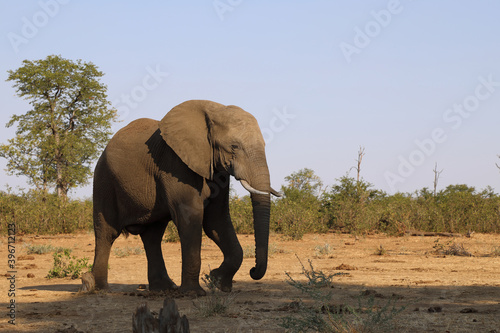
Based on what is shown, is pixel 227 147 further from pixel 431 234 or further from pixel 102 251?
pixel 431 234

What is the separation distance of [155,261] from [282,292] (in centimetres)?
205

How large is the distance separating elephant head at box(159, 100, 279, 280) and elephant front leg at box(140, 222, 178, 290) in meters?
1.63

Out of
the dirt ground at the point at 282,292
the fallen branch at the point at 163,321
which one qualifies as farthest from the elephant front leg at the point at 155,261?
the fallen branch at the point at 163,321

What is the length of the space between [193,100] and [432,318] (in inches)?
183

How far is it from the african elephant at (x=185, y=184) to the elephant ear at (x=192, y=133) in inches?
0.5

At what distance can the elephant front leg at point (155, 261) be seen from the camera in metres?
8.84

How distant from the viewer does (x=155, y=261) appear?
8891mm

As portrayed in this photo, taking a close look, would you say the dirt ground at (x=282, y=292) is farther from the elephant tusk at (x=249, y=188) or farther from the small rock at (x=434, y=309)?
the elephant tusk at (x=249, y=188)

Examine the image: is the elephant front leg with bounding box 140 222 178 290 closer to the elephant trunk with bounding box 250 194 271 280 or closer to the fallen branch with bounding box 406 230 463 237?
the elephant trunk with bounding box 250 194 271 280

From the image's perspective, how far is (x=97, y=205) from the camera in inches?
354

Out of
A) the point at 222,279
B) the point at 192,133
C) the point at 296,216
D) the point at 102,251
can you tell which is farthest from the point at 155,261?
the point at 296,216

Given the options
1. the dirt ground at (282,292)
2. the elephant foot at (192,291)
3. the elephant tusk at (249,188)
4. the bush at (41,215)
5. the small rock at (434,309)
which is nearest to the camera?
the dirt ground at (282,292)

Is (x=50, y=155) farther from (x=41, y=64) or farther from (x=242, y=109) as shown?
(x=242, y=109)

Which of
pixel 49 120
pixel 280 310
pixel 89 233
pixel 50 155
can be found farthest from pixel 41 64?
pixel 280 310
